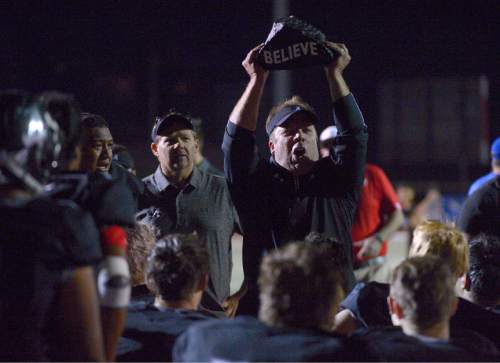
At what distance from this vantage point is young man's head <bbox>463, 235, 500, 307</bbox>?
11.6ft

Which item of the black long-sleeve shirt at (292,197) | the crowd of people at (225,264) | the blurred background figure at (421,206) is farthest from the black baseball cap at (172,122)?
the blurred background figure at (421,206)

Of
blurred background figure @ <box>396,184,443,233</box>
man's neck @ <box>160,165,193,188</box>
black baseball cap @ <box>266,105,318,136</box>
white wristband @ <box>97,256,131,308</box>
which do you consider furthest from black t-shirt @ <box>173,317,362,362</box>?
blurred background figure @ <box>396,184,443,233</box>

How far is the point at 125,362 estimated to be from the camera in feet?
9.02

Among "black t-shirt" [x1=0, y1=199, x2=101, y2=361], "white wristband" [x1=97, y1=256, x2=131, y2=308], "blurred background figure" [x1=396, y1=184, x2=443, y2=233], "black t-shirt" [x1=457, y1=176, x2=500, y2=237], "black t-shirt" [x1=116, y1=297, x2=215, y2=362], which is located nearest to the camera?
"black t-shirt" [x1=0, y1=199, x2=101, y2=361]

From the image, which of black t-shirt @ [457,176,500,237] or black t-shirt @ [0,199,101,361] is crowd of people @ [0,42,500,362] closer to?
black t-shirt @ [0,199,101,361]

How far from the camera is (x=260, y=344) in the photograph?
2.28 meters

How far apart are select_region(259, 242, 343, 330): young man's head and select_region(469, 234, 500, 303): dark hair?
1374 millimetres

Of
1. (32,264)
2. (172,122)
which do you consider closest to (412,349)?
(32,264)

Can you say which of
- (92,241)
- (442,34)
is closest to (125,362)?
(92,241)

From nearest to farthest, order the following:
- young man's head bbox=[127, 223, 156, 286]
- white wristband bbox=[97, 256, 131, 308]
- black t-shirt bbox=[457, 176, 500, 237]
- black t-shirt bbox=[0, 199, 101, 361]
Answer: black t-shirt bbox=[0, 199, 101, 361] → white wristband bbox=[97, 256, 131, 308] → young man's head bbox=[127, 223, 156, 286] → black t-shirt bbox=[457, 176, 500, 237]

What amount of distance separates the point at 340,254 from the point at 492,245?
2.33ft

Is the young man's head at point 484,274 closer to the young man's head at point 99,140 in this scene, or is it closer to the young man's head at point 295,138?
the young man's head at point 295,138

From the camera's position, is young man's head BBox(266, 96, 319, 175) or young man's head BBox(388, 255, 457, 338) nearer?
young man's head BBox(388, 255, 457, 338)

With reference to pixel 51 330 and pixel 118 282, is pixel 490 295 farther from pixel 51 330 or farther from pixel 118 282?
pixel 51 330
